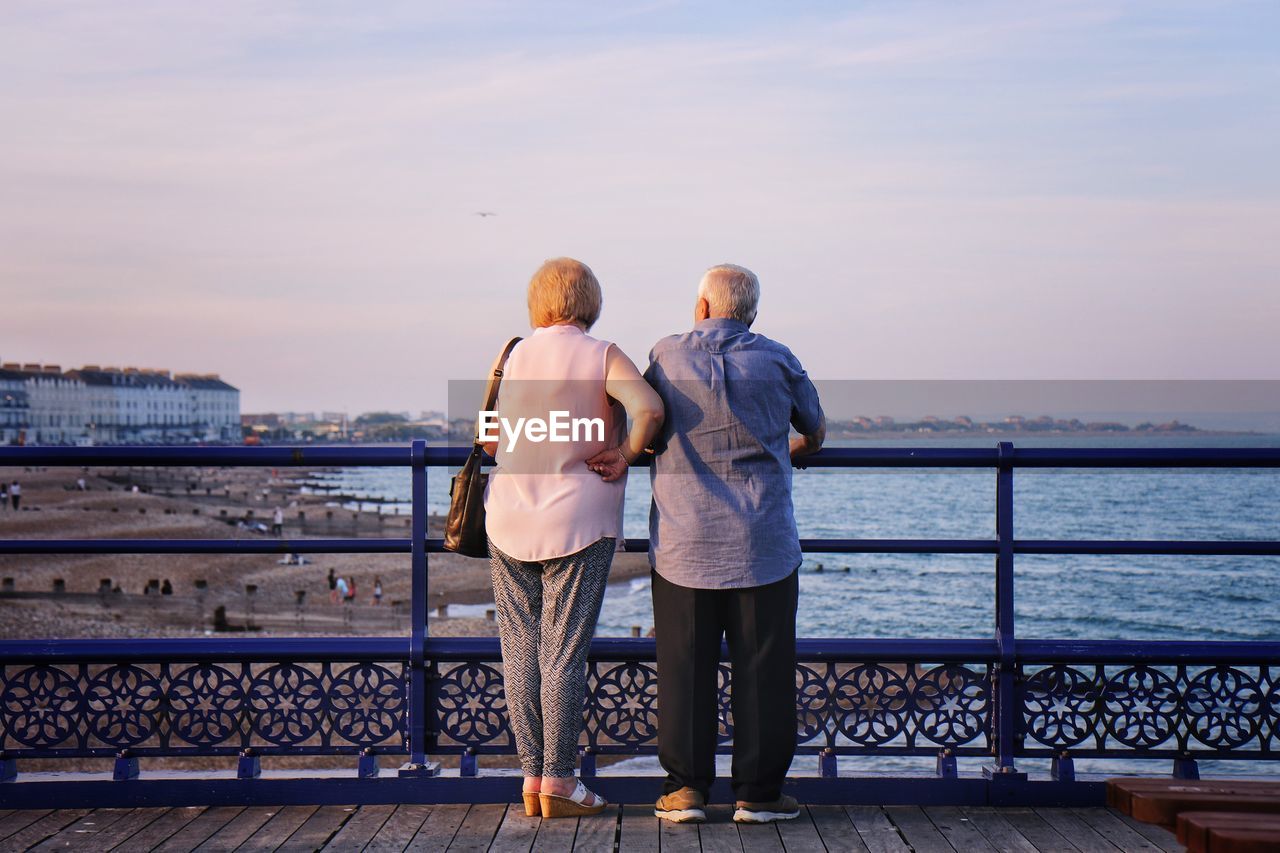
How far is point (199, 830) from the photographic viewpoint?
3.89m

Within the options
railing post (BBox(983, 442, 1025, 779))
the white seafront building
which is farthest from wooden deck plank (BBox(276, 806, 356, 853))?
the white seafront building

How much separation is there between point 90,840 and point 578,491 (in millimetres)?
1944

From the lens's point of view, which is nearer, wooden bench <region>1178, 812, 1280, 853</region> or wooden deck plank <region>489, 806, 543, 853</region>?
wooden bench <region>1178, 812, 1280, 853</region>

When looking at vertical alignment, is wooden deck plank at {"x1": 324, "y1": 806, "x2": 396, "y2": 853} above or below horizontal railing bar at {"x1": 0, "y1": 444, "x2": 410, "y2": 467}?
below

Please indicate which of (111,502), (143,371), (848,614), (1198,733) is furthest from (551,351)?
(143,371)

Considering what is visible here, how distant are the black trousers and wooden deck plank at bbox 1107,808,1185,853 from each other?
119cm

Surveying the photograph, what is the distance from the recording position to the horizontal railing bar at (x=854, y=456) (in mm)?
4188

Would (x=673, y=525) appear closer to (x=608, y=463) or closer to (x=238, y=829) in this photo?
(x=608, y=463)

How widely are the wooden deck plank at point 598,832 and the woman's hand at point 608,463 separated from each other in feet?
3.85

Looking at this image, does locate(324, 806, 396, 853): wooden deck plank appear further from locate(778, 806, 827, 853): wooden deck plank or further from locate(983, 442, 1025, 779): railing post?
locate(983, 442, 1025, 779): railing post

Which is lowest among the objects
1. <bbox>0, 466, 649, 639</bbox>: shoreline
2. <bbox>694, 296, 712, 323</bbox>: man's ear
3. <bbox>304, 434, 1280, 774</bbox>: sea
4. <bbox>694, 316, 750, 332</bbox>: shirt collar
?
<bbox>304, 434, 1280, 774</bbox>: sea

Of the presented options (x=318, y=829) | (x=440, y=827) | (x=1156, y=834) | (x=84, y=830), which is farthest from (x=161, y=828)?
(x=1156, y=834)

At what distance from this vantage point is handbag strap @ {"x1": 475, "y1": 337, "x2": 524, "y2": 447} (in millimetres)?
3895

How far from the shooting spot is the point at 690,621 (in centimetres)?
388
